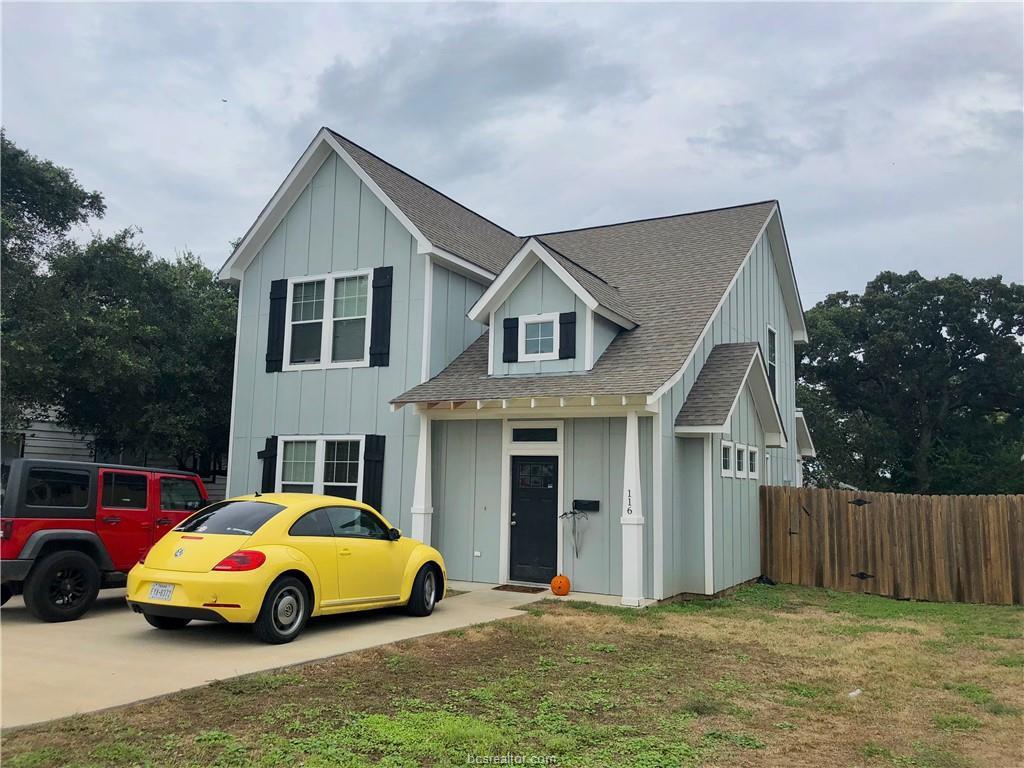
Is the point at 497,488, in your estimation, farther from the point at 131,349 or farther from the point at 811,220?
the point at 811,220

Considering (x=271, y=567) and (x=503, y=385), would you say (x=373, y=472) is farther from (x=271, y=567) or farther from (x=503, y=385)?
(x=271, y=567)

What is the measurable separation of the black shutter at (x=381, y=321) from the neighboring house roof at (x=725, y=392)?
524cm

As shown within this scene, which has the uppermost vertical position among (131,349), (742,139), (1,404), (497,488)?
(742,139)

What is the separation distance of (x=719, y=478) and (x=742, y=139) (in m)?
6.91

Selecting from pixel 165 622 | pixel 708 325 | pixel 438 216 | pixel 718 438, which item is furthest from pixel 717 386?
pixel 165 622

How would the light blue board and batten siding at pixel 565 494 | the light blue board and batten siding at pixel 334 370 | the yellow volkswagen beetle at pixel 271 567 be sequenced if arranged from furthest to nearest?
the light blue board and batten siding at pixel 334 370 < the light blue board and batten siding at pixel 565 494 < the yellow volkswagen beetle at pixel 271 567

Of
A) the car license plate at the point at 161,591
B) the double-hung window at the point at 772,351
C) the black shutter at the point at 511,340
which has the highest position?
the double-hung window at the point at 772,351

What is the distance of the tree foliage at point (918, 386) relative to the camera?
1323 inches

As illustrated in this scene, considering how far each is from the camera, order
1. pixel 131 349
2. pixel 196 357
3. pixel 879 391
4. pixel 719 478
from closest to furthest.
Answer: pixel 719 478 → pixel 131 349 → pixel 196 357 → pixel 879 391

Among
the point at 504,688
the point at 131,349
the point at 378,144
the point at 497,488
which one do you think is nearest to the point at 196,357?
the point at 131,349

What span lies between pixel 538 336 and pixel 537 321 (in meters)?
0.25

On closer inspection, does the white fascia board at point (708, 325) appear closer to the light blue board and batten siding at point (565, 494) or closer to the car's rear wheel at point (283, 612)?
the light blue board and batten siding at point (565, 494)

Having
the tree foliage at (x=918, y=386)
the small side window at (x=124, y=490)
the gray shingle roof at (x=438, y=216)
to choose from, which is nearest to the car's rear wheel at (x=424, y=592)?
the small side window at (x=124, y=490)

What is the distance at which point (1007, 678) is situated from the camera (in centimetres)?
750
